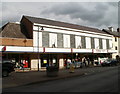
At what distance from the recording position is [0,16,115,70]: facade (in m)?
→ 26.9

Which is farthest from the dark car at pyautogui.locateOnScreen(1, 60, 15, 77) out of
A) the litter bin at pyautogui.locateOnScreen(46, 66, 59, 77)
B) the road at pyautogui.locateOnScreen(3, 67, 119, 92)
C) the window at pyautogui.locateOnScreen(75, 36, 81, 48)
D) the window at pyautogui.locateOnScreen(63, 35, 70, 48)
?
the window at pyautogui.locateOnScreen(75, 36, 81, 48)

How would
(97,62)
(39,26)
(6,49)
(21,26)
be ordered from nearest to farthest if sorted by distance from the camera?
1. (6,49)
2. (39,26)
3. (21,26)
4. (97,62)

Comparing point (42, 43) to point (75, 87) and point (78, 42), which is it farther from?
point (75, 87)

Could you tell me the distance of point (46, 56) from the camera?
3178 centimetres

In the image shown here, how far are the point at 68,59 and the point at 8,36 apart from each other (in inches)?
522

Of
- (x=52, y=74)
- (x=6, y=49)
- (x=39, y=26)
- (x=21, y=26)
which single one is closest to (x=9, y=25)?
(x=21, y=26)

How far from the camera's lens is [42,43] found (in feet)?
100

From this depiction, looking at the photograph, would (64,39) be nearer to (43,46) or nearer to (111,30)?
(43,46)

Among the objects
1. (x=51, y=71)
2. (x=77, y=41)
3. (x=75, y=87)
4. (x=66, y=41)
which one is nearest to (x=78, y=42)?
(x=77, y=41)

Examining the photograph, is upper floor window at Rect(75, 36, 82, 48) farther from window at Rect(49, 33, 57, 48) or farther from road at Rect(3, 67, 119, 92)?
road at Rect(3, 67, 119, 92)

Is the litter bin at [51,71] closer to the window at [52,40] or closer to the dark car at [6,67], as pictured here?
the dark car at [6,67]

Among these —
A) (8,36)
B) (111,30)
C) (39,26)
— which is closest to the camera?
(8,36)

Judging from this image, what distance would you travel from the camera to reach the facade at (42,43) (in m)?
26.9

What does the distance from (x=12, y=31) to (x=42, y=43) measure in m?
5.49
